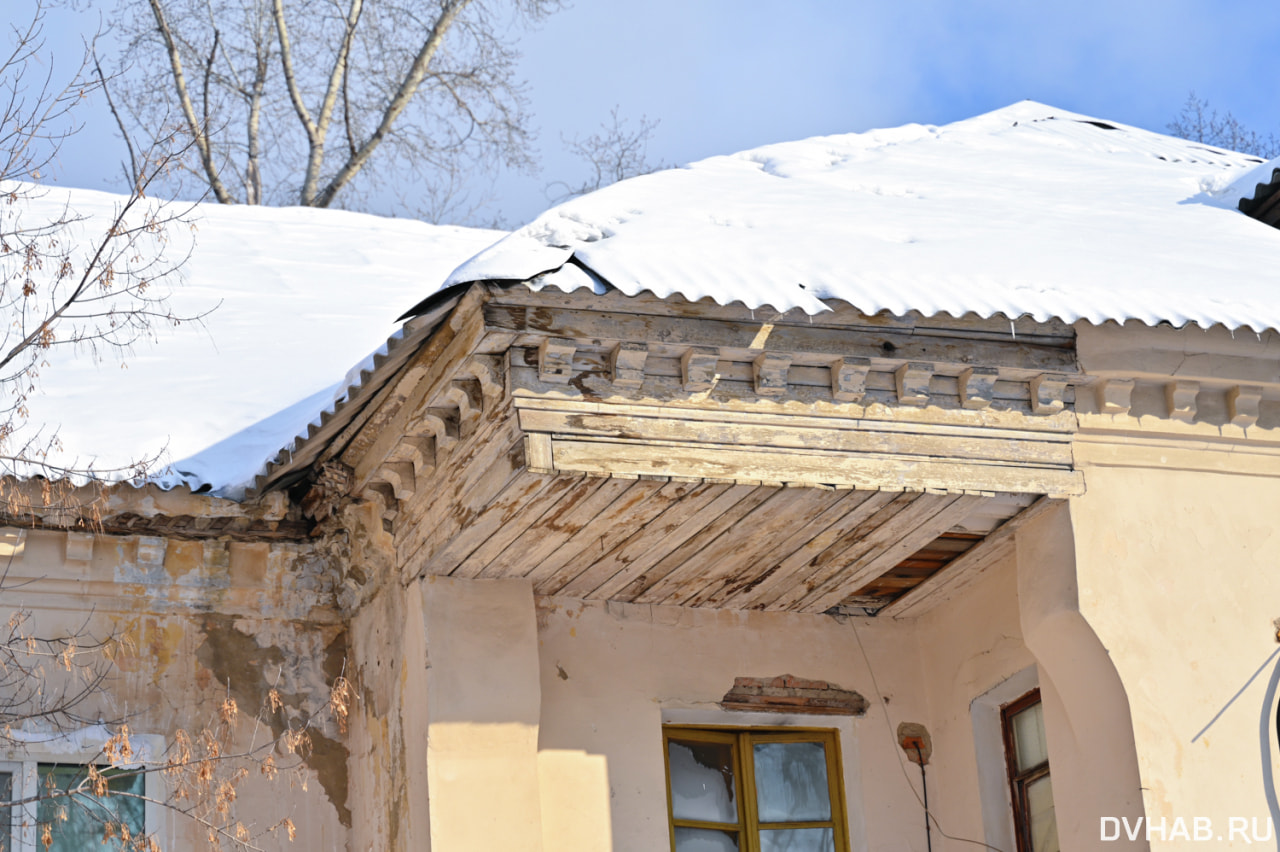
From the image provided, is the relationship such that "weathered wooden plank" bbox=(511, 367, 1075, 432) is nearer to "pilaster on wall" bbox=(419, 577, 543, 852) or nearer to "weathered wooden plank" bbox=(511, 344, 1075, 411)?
"weathered wooden plank" bbox=(511, 344, 1075, 411)

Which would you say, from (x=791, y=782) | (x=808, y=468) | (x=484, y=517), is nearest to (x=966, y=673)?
(x=791, y=782)

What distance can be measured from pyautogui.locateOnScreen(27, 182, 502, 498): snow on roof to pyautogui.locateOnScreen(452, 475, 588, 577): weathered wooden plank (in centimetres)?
84

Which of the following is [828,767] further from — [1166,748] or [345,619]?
[345,619]

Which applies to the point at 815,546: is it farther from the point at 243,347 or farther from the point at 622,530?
the point at 243,347

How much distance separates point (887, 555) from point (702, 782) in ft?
4.78

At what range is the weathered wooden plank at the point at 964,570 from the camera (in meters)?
6.78

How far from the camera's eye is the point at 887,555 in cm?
711

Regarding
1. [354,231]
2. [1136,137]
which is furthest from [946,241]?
[354,231]

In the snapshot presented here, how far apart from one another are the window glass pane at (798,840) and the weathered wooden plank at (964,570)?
3.79 ft

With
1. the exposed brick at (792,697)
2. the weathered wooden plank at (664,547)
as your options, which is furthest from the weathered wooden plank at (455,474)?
the exposed brick at (792,697)

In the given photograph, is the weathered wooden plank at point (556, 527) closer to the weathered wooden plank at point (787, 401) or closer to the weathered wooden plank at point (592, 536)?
the weathered wooden plank at point (592, 536)

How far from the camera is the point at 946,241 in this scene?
6809mm

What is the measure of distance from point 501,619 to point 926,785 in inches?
97.3

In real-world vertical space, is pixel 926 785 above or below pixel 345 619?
below
